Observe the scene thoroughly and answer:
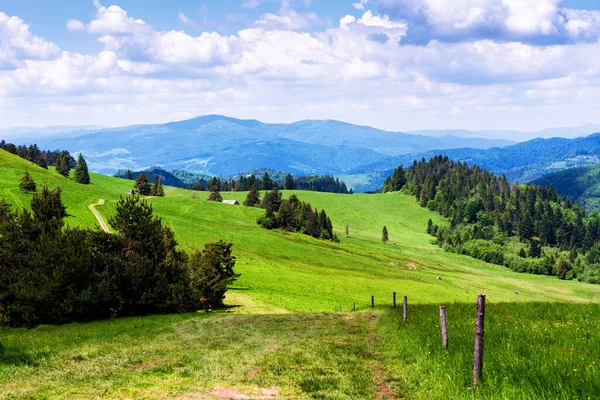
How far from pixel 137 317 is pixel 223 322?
10.9 metres

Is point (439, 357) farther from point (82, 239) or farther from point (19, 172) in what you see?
point (19, 172)

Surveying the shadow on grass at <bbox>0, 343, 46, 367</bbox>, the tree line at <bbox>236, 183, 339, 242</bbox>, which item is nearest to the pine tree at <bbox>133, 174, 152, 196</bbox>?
the tree line at <bbox>236, 183, 339, 242</bbox>

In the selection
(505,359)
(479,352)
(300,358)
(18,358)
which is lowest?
(18,358)

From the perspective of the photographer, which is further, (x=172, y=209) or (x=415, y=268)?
(x=172, y=209)

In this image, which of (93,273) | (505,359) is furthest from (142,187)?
(505,359)

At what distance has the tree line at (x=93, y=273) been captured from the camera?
123 feet

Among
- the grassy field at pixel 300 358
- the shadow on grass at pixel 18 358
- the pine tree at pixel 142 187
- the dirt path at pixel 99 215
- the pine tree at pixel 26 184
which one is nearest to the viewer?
the grassy field at pixel 300 358

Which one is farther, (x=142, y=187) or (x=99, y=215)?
(x=142, y=187)

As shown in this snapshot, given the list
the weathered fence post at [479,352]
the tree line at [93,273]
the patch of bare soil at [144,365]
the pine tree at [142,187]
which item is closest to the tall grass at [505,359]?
the weathered fence post at [479,352]

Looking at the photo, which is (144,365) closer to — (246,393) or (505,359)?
(246,393)

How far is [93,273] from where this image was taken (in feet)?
132

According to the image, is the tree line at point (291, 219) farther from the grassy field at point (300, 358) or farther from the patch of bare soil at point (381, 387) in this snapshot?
the patch of bare soil at point (381, 387)

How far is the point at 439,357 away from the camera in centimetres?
1434

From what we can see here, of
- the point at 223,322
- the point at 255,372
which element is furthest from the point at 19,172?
the point at 255,372
